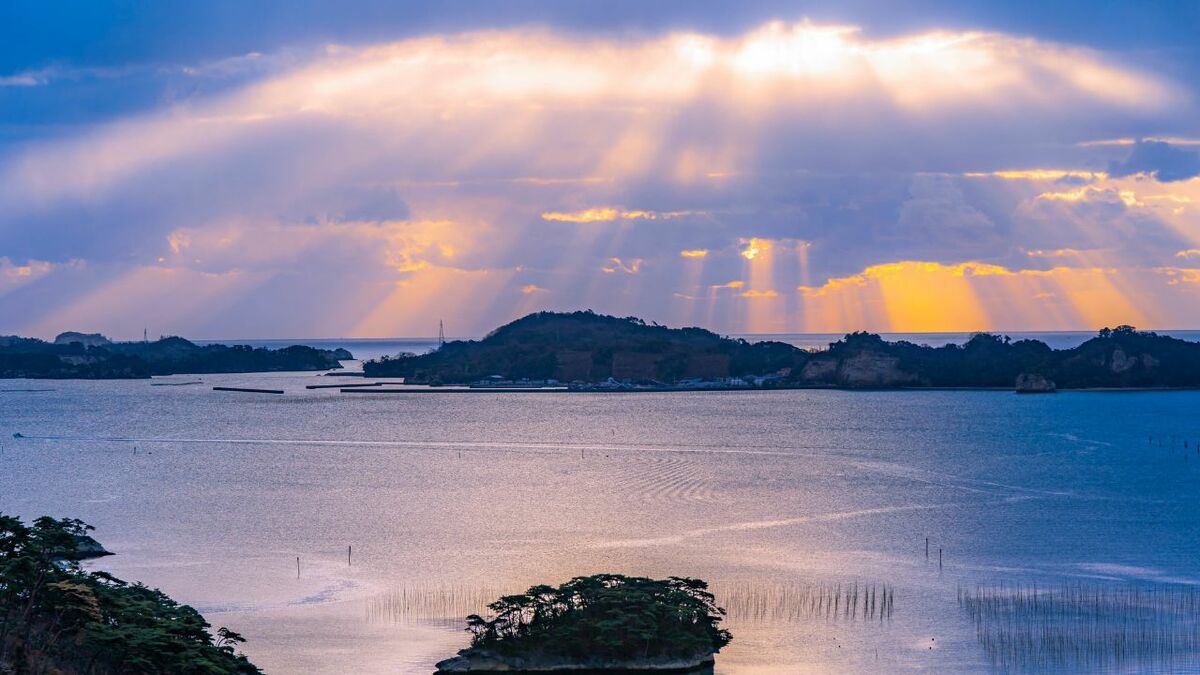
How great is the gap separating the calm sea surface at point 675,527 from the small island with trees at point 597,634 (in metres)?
1.76

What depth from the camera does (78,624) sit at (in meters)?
35.8

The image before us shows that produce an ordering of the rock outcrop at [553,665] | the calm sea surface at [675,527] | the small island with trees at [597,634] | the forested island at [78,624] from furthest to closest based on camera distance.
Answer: the calm sea surface at [675,527] < the small island with trees at [597,634] < the rock outcrop at [553,665] < the forested island at [78,624]

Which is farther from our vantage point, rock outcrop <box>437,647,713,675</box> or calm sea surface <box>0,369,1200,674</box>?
calm sea surface <box>0,369,1200,674</box>

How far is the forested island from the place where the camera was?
33969 mm

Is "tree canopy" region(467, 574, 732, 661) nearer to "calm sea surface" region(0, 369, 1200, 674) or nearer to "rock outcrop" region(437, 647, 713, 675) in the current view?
"rock outcrop" region(437, 647, 713, 675)

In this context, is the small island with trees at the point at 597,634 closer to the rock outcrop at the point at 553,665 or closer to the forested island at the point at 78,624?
the rock outcrop at the point at 553,665

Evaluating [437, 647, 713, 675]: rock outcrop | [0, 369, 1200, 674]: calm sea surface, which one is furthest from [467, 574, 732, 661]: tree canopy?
[0, 369, 1200, 674]: calm sea surface

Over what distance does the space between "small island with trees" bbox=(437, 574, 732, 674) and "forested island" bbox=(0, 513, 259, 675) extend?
877 centimetres

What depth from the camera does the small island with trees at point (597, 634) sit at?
4216 centimetres

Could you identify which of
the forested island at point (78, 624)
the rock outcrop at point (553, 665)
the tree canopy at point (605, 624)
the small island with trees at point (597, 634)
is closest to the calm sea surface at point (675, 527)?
the rock outcrop at point (553, 665)

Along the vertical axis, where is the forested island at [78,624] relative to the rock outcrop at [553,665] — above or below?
above

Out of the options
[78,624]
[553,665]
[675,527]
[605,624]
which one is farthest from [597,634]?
[675,527]

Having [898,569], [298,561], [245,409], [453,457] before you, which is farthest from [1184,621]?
[245,409]

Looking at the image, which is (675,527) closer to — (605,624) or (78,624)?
(605,624)
